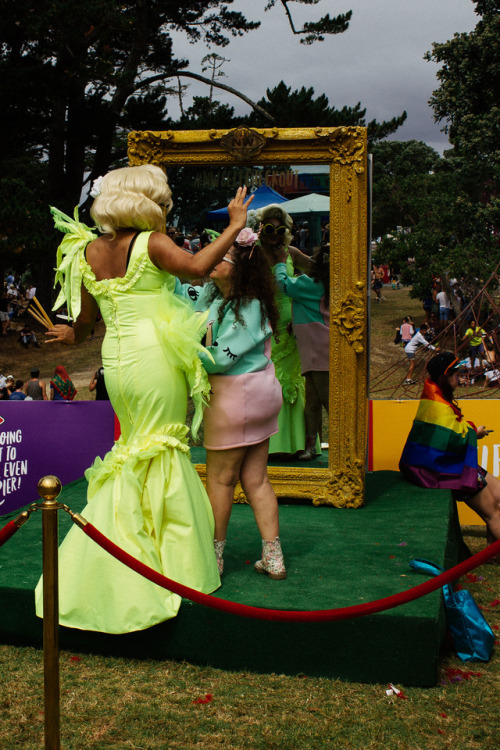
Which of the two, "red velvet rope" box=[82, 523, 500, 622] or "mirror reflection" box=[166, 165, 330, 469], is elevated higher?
"mirror reflection" box=[166, 165, 330, 469]

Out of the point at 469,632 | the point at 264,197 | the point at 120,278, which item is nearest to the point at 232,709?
the point at 469,632

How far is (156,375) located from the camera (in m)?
3.48

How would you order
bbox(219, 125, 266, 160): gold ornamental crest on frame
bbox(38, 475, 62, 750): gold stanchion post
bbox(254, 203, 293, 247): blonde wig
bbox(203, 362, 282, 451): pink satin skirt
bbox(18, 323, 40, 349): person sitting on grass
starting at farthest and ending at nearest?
bbox(18, 323, 40, 349): person sitting on grass, bbox(219, 125, 266, 160): gold ornamental crest on frame, bbox(254, 203, 293, 247): blonde wig, bbox(203, 362, 282, 451): pink satin skirt, bbox(38, 475, 62, 750): gold stanchion post

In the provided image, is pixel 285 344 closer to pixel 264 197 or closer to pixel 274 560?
pixel 264 197

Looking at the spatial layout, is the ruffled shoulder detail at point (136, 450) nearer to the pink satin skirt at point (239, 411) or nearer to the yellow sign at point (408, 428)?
the pink satin skirt at point (239, 411)

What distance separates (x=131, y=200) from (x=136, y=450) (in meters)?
1.08

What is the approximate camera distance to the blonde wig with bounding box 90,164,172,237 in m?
3.45

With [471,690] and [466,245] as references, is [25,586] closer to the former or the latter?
[471,690]

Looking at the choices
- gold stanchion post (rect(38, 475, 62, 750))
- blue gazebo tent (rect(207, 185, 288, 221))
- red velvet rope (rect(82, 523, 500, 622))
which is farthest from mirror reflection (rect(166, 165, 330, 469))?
gold stanchion post (rect(38, 475, 62, 750))

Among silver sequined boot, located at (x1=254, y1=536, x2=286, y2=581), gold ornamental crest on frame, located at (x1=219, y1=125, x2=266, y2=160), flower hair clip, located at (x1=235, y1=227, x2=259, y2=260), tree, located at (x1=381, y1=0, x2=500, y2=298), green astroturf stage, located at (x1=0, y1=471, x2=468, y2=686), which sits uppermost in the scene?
tree, located at (x1=381, y1=0, x2=500, y2=298)

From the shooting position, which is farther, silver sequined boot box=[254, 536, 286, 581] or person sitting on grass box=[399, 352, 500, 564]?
person sitting on grass box=[399, 352, 500, 564]

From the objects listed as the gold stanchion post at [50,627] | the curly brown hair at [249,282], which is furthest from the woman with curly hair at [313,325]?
the gold stanchion post at [50,627]

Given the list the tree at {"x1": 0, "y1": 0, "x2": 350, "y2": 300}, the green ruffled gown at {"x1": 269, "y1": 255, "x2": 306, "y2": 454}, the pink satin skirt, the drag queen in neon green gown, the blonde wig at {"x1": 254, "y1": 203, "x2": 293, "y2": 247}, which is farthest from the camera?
the tree at {"x1": 0, "y1": 0, "x2": 350, "y2": 300}

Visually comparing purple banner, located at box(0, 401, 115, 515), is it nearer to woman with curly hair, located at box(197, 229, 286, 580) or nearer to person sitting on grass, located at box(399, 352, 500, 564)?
person sitting on grass, located at box(399, 352, 500, 564)
